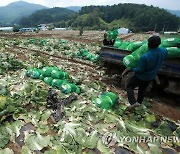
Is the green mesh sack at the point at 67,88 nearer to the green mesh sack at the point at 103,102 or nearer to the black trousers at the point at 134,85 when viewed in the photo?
the green mesh sack at the point at 103,102

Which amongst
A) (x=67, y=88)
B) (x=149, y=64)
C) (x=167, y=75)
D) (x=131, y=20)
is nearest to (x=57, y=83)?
(x=67, y=88)

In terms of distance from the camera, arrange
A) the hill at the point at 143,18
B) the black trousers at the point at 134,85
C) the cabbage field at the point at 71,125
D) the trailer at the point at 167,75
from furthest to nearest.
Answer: the hill at the point at 143,18
the trailer at the point at 167,75
the black trousers at the point at 134,85
the cabbage field at the point at 71,125

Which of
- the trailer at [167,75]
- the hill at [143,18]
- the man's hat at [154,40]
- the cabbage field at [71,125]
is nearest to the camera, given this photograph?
the cabbage field at [71,125]

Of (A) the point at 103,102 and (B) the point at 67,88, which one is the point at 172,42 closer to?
(A) the point at 103,102

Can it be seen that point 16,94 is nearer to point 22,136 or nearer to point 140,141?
Result: point 22,136

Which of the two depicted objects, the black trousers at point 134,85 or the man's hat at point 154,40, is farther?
the black trousers at point 134,85

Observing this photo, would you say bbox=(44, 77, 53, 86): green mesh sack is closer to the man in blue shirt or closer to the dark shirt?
the man in blue shirt

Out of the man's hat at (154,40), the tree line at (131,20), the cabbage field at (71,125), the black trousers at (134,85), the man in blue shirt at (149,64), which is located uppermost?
the man's hat at (154,40)

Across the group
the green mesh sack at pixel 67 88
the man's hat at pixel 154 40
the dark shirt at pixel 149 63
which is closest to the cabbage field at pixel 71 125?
the green mesh sack at pixel 67 88

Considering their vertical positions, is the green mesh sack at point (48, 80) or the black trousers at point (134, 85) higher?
the black trousers at point (134, 85)

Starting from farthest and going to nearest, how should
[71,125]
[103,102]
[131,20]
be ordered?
[131,20], [103,102], [71,125]

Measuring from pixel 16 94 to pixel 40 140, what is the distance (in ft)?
6.14

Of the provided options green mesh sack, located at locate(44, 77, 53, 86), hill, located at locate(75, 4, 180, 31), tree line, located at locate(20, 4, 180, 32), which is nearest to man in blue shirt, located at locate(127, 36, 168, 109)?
green mesh sack, located at locate(44, 77, 53, 86)

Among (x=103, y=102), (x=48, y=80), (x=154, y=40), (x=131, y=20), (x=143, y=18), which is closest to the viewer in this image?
(x=154, y=40)
